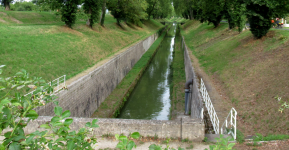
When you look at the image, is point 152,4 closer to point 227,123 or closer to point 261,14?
point 261,14

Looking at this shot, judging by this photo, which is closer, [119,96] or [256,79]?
[256,79]

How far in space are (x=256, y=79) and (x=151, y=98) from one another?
26.7 feet

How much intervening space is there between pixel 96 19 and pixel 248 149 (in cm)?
2585

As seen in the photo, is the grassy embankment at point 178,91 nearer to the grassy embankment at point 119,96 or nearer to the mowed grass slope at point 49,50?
the grassy embankment at point 119,96

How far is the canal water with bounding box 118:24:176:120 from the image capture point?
1488 centimetres

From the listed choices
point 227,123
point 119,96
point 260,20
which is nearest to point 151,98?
point 119,96

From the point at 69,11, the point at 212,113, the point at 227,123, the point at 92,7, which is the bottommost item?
the point at 227,123

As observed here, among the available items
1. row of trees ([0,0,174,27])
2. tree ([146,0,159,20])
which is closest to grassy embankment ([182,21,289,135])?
row of trees ([0,0,174,27])

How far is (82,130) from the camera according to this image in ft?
6.22

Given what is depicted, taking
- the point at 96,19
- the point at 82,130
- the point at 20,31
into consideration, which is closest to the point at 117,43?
the point at 96,19

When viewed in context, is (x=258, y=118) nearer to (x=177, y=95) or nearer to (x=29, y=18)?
(x=177, y=95)

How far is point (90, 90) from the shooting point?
13359 millimetres

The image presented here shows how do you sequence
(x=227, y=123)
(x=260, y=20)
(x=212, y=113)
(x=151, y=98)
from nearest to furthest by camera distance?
(x=227, y=123)
(x=212, y=113)
(x=260, y=20)
(x=151, y=98)

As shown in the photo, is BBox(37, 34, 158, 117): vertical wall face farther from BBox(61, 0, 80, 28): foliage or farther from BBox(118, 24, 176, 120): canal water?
BBox(61, 0, 80, 28): foliage
